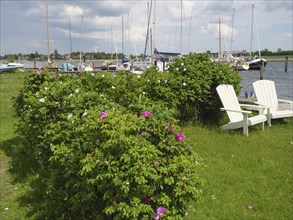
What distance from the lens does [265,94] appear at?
8227mm

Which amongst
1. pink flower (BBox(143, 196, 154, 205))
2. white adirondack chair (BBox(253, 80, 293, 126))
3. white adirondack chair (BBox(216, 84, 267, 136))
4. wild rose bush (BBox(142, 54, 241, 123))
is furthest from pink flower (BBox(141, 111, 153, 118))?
white adirondack chair (BBox(253, 80, 293, 126))

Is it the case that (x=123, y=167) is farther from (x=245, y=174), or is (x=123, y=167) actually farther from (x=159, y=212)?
(x=245, y=174)

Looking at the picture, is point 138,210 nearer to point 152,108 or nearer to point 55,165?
point 152,108

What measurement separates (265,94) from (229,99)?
189cm

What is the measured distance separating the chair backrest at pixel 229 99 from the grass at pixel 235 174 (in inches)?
15.3

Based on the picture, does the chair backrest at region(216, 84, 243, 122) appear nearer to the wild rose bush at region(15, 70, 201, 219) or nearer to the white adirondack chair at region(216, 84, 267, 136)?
the white adirondack chair at region(216, 84, 267, 136)

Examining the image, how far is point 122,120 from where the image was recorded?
231cm

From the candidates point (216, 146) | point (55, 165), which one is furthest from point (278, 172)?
point (55, 165)

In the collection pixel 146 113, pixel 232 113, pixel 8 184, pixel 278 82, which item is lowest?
pixel 8 184

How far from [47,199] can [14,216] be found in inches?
19.7

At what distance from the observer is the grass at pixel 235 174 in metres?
3.50

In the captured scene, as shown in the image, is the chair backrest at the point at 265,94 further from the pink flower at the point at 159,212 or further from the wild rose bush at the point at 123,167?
the pink flower at the point at 159,212

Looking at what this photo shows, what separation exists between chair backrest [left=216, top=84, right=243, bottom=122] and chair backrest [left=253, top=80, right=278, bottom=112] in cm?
134

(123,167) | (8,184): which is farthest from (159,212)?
(8,184)
